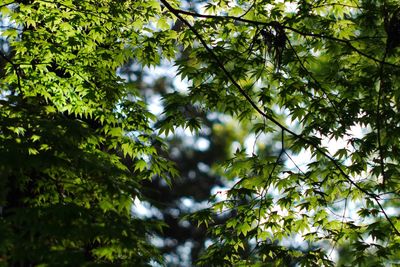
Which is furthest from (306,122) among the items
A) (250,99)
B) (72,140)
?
(72,140)

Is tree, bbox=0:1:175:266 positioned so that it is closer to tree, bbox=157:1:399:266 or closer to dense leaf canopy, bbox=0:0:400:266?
dense leaf canopy, bbox=0:0:400:266

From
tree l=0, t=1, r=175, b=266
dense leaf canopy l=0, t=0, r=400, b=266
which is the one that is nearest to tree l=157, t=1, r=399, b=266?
dense leaf canopy l=0, t=0, r=400, b=266

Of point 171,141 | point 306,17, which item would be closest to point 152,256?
point 306,17

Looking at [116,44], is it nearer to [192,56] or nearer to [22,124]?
[192,56]

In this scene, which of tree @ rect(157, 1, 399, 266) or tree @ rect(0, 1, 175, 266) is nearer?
tree @ rect(0, 1, 175, 266)

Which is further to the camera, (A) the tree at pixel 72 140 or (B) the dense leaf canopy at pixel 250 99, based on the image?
(B) the dense leaf canopy at pixel 250 99

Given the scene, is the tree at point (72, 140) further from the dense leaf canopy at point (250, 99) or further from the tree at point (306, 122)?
the tree at point (306, 122)

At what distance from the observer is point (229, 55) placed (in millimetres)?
4652

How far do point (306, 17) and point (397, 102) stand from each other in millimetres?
1320

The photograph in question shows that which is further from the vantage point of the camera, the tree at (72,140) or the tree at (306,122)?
the tree at (306,122)

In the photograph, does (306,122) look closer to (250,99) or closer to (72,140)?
(250,99)

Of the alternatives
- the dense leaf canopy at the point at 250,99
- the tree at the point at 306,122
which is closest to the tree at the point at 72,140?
the dense leaf canopy at the point at 250,99

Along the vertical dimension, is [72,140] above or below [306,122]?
below

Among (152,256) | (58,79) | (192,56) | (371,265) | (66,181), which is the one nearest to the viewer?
(66,181)
